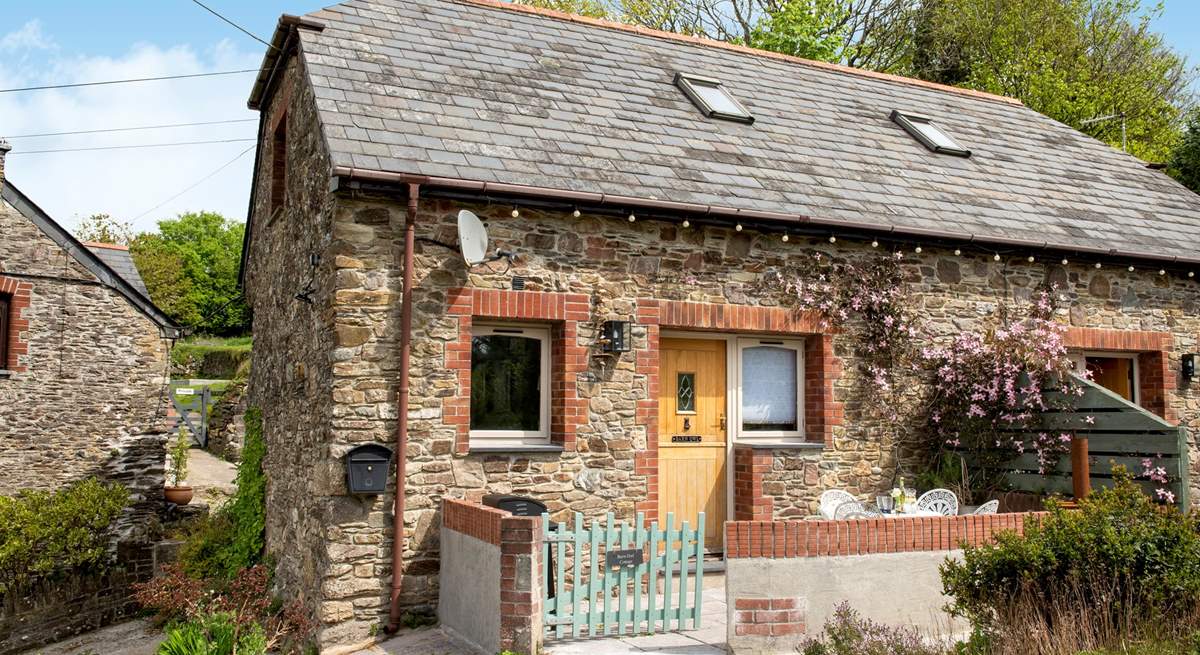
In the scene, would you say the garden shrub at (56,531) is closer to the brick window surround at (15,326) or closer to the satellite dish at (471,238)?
the brick window surround at (15,326)

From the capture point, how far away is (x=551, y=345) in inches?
350

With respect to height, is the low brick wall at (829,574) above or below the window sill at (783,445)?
below

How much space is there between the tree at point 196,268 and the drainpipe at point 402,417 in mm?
31311

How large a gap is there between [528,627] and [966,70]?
25154mm

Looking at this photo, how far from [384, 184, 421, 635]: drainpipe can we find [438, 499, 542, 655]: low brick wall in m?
0.59

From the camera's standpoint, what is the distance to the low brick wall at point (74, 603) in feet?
46.0

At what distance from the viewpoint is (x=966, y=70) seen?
27.4 m

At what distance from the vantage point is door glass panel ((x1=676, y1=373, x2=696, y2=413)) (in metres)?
9.49

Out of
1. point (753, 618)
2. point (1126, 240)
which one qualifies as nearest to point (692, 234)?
point (753, 618)

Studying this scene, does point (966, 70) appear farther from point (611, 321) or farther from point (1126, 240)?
point (611, 321)

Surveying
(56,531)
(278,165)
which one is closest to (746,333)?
(278,165)

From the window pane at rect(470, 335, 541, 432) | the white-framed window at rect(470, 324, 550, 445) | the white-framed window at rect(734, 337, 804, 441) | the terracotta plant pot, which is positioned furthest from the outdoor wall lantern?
the terracotta plant pot

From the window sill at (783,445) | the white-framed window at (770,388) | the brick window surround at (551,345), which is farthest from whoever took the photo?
the white-framed window at (770,388)

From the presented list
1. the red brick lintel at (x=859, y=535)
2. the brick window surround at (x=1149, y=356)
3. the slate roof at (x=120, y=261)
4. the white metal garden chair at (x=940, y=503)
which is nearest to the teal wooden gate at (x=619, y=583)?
the red brick lintel at (x=859, y=535)
